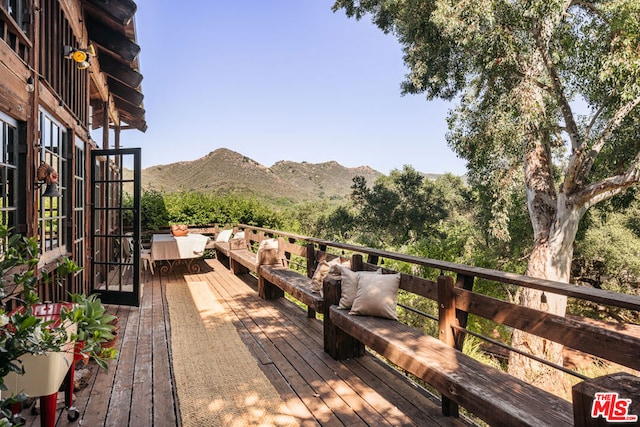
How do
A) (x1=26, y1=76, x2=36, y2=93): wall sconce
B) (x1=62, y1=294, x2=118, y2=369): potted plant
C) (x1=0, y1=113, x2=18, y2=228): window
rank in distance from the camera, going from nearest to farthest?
(x1=62, y1=294, x2=118, y2=369): potted plant, (x1=0, y1=113, x2=18, y2=228): window, (x1=26, y1=76, x2=36, y2=93): wall sconce

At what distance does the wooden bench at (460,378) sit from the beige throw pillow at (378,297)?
56mm

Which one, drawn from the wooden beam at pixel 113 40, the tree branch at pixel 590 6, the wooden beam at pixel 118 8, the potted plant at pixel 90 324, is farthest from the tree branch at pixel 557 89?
the potted plant at pixel 90 324

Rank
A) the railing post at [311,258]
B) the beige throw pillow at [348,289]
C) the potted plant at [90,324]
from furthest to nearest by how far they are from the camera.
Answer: the railing post at [311,258]
the beige throw pillow at [348,289]
the potted plant at [90,324]

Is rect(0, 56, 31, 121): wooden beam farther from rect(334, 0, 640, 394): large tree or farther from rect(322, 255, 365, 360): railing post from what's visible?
rect(334, 0, 640, 394): large tree

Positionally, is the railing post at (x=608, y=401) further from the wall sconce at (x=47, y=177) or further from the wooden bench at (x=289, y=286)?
the wall sconce at (x=47, y=177)

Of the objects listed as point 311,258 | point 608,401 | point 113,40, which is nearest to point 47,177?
point 311,258

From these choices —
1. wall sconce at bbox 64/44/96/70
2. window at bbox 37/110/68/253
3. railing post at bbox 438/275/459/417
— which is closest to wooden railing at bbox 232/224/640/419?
railing post at bbox 438/275/459/417

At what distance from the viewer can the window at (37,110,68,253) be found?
317cm

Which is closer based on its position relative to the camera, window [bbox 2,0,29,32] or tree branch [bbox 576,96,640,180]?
window [bbox 2,0,29,32]

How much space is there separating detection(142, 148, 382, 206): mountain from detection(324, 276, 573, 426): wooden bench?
2922 centimetres

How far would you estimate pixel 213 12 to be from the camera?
13.3m

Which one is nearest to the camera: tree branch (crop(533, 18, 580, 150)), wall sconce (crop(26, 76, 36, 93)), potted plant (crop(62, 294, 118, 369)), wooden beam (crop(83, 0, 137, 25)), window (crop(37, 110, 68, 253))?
potted plant (crop(62, 294, 118, 369))

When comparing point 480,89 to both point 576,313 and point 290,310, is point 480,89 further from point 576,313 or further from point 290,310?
point 576,313

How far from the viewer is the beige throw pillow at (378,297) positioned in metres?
2.84
